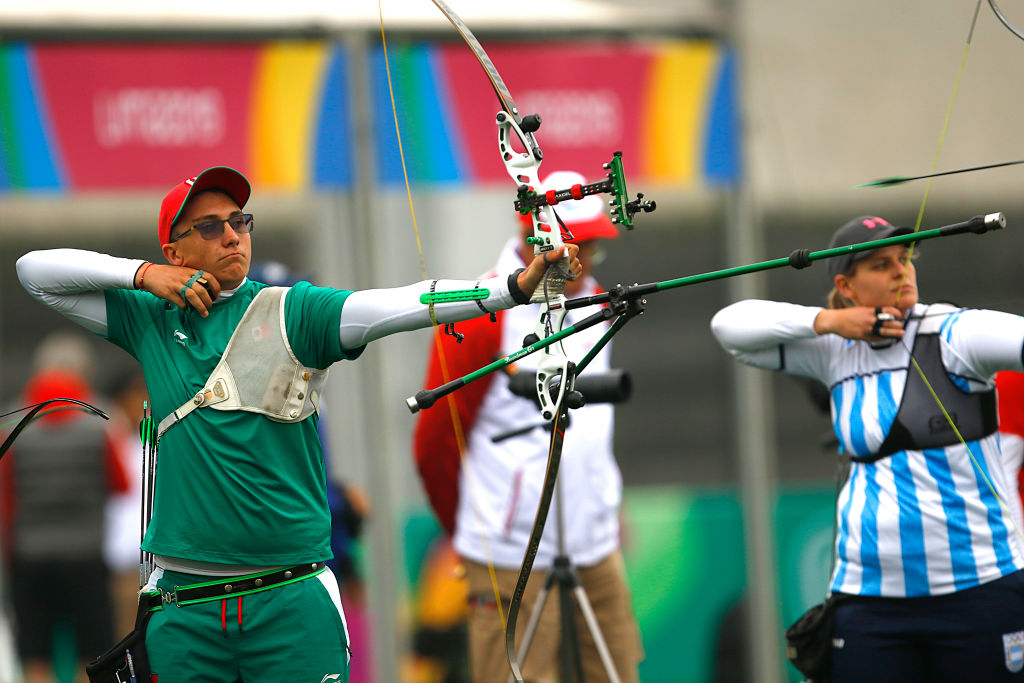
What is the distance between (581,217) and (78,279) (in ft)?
4.97

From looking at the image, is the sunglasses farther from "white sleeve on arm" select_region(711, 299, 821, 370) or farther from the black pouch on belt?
"white sleeve on arm" select_region(711, 299, 821, 370)

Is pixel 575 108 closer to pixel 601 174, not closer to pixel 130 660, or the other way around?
pixel 601 174

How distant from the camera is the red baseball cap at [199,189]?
274 centimetres

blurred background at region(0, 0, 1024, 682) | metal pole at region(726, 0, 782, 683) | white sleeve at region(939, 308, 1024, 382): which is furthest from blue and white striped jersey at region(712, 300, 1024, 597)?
metal pole at region(726, 0, 782, 683)

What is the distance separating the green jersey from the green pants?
9 cm

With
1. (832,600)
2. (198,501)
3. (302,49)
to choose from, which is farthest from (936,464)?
(302,49)

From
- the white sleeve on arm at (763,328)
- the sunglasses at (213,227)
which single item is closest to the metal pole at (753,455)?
the white sleeve on arm at (763,328)

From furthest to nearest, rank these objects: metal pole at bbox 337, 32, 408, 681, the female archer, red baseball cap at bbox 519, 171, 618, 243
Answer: metal pole at bbox 337, 32, 408, 681 < red baseball cap at bbox 519, 171, 618, 243 < the female archer

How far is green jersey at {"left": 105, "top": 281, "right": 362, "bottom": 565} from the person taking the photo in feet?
8.69

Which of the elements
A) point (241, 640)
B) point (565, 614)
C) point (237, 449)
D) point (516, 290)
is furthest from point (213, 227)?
point (565, 614)

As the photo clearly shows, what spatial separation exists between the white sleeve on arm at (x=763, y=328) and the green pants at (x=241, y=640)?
4.38 feet

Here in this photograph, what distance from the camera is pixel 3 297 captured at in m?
5.74

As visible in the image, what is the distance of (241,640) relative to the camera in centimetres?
265

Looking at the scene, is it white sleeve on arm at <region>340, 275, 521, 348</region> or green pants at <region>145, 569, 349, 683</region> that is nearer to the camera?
white sleeve on arm at <region>340, 275, 521, 348</region>
